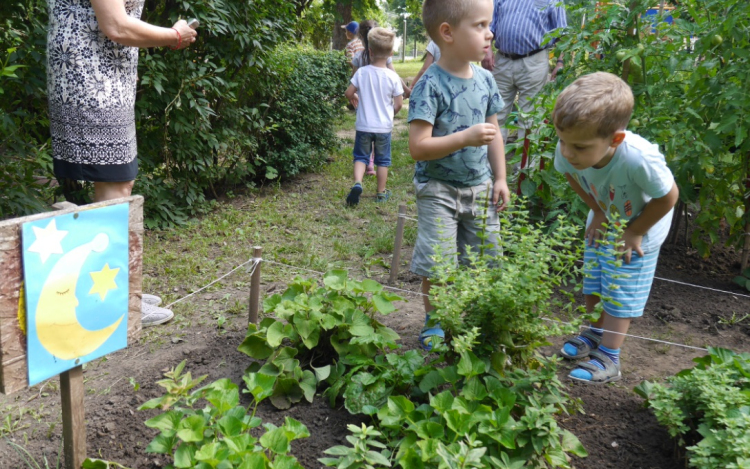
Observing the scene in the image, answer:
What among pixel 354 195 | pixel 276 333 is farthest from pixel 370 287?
pixel 354 195

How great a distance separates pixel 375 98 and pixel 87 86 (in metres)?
3.56

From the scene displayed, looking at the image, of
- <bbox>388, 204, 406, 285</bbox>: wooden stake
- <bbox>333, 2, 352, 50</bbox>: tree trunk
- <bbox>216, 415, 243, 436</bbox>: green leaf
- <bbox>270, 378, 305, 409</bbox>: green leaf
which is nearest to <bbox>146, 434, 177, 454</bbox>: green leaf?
<bbox>216, 415, 243, 436</bbox>: green leaf

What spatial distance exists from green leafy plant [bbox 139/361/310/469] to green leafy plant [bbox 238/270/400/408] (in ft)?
1.34

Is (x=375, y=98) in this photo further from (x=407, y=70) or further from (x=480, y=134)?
(x=407, y=70)

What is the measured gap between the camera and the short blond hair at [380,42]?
19.1 feet

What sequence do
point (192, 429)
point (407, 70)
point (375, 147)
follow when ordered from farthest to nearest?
point (407, 70), point (375, 147), point (192, 429)

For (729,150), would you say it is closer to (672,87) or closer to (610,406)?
(672,87)

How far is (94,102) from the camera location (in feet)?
9.01

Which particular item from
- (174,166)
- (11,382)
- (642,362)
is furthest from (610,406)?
(174,166)

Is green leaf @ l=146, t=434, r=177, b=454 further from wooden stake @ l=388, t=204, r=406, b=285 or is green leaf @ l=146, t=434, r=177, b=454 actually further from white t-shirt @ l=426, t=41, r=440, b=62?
white t-shirt @ l=426, t=41, r=440, b=62

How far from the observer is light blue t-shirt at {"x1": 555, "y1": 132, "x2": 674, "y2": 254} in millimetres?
2459

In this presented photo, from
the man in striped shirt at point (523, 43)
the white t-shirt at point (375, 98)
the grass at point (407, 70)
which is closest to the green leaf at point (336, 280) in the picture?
the man in striped shirt at point (523, 43)

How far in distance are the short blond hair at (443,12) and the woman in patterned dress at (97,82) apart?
45.7 inches

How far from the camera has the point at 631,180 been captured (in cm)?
255
